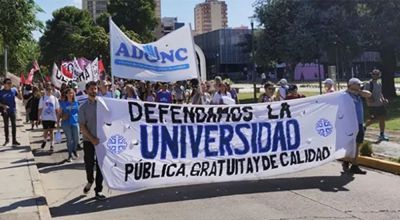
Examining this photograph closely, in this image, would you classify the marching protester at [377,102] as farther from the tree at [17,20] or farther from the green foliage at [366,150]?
the tree at [17,20]

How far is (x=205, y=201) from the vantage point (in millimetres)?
8359

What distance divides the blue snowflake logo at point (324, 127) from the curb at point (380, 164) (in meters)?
1.55

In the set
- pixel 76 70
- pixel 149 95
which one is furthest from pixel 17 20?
pixel 149 95

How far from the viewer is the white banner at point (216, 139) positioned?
28.5ft

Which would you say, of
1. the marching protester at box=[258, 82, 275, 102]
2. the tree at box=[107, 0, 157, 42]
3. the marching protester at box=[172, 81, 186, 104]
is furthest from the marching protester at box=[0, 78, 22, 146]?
the tree at box=[107, 0, 157, 42]

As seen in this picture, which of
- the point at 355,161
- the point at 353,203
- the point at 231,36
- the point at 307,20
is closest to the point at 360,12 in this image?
the point at 307,20

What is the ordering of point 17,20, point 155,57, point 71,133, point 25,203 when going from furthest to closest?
point 17,20 < point 71,133 < point 155,57 < point 25,203

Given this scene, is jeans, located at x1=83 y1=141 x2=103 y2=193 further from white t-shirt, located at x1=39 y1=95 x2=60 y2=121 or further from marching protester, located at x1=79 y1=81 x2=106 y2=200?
white t-shirt, located at x1=39 y1=95 x2=60 y2=121

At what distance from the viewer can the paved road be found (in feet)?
24.8

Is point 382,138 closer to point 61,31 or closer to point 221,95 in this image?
point 221,95

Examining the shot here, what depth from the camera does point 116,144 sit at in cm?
866

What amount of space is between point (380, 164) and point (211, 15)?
538 ft

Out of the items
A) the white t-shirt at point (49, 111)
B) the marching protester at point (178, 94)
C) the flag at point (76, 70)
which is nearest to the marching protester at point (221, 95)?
the white t-shirt at point (49, 111)

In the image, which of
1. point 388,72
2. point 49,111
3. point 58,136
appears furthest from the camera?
point 388,72
